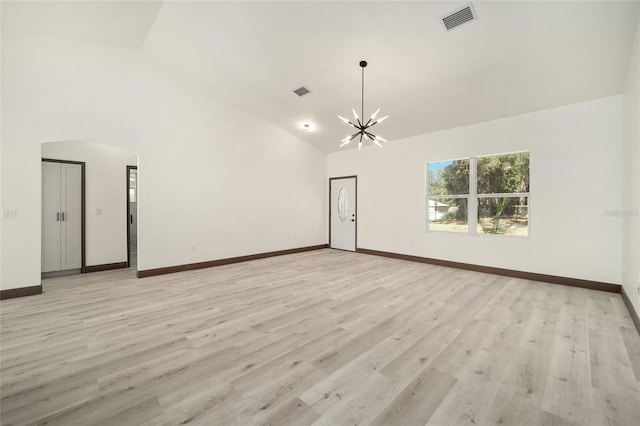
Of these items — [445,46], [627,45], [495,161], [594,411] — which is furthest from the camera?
[495,161]

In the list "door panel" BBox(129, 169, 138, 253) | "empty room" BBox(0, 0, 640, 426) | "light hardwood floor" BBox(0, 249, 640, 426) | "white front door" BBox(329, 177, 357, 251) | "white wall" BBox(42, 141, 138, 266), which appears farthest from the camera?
"white front door" BBox(329, 177, 357, 251)

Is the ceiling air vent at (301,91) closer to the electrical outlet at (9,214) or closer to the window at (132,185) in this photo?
the window at (132,185)

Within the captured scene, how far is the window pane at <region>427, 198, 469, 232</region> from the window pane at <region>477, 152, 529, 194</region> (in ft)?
1.56

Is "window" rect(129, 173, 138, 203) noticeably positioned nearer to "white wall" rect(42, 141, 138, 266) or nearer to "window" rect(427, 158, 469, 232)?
"white wall" rect(42, 141, 138, 266)

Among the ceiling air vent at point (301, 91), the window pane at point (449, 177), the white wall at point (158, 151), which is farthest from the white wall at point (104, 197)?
the window pane at point (449, 177)

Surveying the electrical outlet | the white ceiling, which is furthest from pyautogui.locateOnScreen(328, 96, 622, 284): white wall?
the electrical outlet

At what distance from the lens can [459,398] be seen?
1788 millimetres

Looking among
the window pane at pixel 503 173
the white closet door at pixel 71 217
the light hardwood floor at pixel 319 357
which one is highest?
the window pane at pixel 503 173

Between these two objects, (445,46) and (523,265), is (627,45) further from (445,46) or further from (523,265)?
(523,265)

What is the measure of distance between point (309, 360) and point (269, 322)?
34.5 inches

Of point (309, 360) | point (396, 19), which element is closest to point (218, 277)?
point (309, 360)

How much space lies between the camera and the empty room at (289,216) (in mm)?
1943

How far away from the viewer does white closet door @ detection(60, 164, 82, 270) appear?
5156 mm

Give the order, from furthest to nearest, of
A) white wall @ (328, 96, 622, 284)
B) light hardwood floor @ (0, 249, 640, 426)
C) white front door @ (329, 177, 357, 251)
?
white front door @ (329, 177, 357, 251), white wall @ (328, 96, 622, 284), light hardwood floor @ (0, 249, 640, 426)
